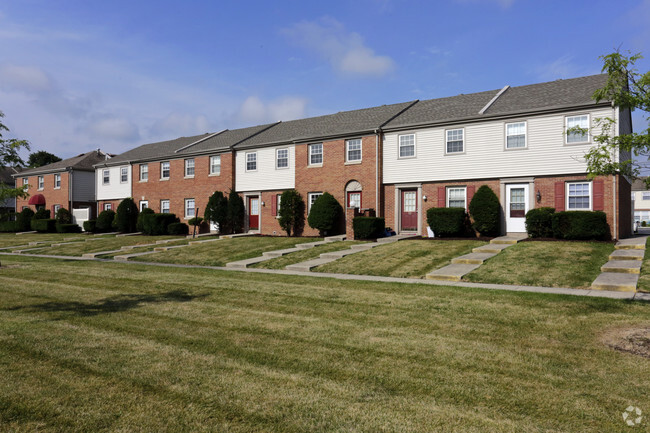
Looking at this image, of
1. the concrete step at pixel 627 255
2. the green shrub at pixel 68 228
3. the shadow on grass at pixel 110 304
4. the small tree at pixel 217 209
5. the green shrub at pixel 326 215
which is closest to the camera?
the shadow on grass at pixel 110 304

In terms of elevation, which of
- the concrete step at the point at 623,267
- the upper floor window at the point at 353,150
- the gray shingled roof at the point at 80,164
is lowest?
the concrete step at the point at 623,267

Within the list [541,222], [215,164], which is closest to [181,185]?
[215,164]

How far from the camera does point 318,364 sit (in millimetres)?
5121

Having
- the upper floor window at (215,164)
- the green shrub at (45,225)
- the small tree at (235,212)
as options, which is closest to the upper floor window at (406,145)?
the small tree at (235,212)

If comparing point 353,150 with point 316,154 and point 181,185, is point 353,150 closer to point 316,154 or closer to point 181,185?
point 316,154

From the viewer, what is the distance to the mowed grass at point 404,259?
44.2 feet

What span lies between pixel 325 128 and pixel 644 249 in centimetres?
1755

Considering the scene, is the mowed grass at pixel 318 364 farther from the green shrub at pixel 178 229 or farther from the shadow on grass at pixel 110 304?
the green shrub at pixel 178 229

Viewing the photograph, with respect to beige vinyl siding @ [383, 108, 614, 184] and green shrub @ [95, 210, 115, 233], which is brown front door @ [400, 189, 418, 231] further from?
green shrub @ [95, 210, 115, 233]

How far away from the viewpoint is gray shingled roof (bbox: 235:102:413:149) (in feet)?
81.9

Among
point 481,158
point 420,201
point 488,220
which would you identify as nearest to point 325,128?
point 420,201

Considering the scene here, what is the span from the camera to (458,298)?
9.13 meters

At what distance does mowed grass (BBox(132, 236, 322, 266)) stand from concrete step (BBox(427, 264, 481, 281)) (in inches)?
320

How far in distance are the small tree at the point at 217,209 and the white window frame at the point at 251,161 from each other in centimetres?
262
